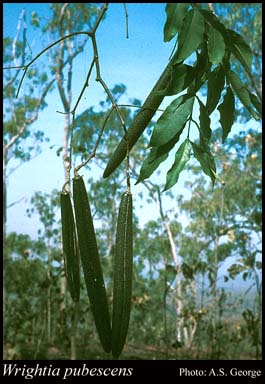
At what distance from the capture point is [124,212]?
28.0 inches

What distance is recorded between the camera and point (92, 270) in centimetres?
69

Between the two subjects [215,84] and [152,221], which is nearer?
[215,84]

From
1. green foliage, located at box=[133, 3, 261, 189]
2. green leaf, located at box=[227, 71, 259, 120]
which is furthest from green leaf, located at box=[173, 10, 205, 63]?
green leaf, located at box=[227, 71, 259, 120]

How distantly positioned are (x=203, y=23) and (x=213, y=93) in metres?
0.11

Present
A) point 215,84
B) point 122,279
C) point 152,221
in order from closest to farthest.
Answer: point 122,279 < point 215,84 < point 152,221

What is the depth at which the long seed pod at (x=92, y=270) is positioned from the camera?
69cm

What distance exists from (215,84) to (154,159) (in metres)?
0.15

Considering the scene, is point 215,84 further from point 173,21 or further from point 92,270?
point 92,270

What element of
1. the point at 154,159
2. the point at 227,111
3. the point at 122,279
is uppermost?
the point at 227,111

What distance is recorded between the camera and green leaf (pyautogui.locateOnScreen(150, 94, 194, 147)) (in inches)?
29.7

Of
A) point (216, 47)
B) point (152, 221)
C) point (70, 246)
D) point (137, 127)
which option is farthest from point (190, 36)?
point (152, 221)

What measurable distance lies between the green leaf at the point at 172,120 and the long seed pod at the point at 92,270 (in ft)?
0.47
